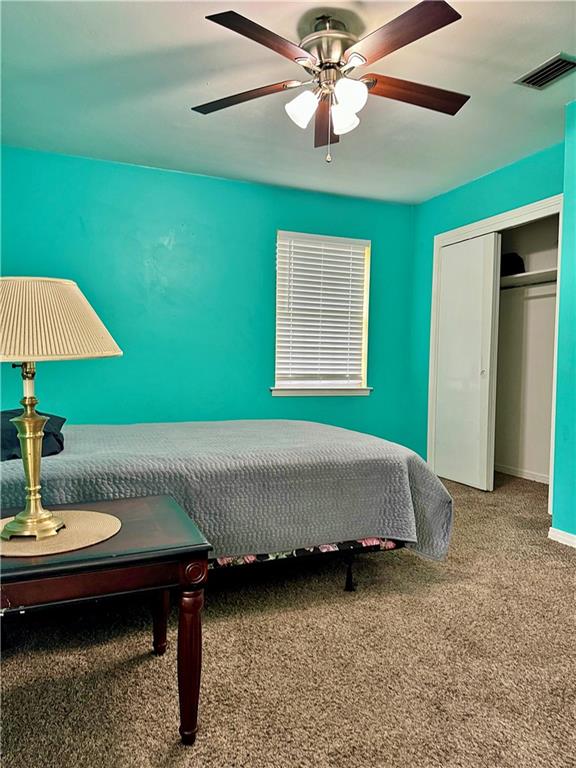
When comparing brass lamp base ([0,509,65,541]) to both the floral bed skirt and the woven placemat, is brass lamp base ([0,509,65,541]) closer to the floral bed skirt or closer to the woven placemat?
the woven placemat

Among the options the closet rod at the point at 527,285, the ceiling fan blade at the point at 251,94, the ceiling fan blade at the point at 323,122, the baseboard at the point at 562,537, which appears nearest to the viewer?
the ceiling fan blade at the point at 251,94

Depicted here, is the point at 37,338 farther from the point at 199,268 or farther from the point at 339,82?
the point at 199,268

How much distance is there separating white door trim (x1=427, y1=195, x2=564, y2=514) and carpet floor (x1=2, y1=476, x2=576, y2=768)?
1558mm

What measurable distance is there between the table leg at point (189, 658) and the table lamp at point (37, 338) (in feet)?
1.09

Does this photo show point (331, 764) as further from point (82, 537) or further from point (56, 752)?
point (82, 537)

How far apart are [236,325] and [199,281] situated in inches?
18.9

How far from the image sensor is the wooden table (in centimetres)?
121

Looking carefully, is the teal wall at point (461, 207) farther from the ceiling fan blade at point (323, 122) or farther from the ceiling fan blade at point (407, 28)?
the ceiling fan blade at point (407, 28)

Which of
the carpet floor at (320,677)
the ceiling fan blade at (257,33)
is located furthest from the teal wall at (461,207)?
the carpet floor at (320,677)

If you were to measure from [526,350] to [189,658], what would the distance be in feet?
14.3

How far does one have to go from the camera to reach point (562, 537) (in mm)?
3057

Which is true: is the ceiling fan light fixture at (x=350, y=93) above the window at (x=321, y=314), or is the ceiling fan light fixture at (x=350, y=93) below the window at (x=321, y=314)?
above

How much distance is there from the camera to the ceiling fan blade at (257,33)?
68.9 inches

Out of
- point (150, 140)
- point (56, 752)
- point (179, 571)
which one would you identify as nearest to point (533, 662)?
point (179, 571)
